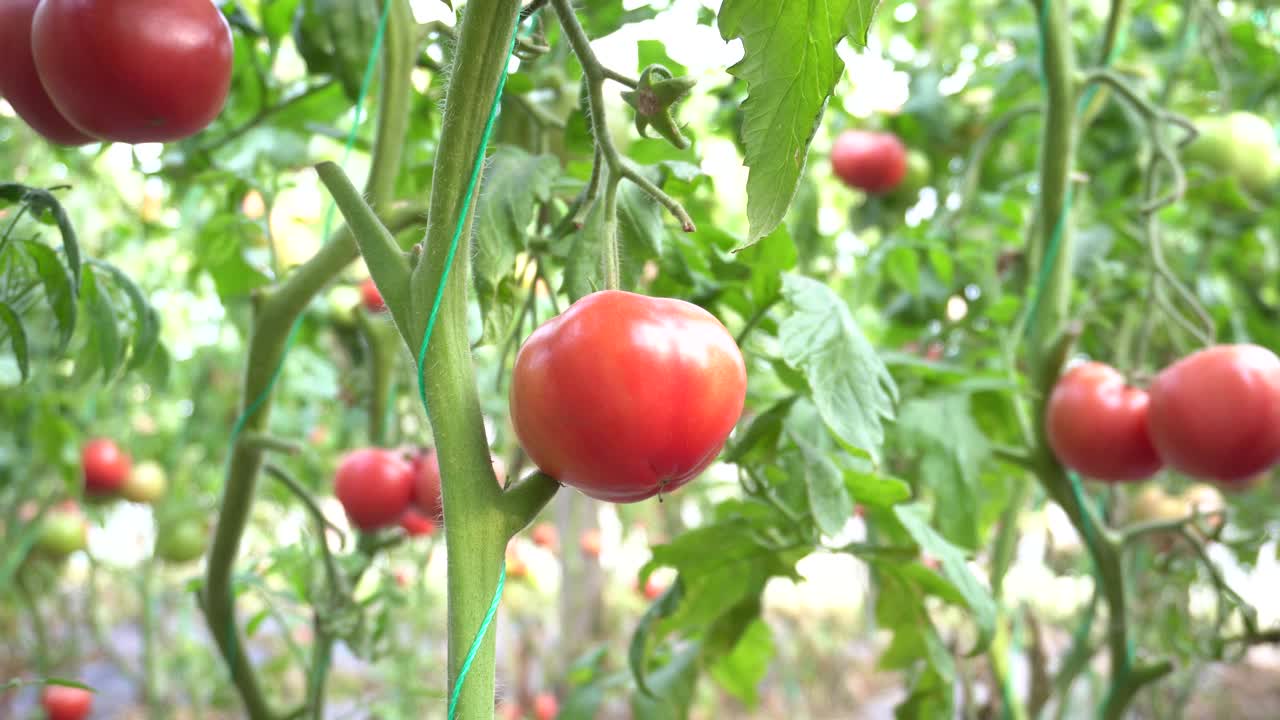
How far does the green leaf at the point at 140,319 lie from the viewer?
0.76m

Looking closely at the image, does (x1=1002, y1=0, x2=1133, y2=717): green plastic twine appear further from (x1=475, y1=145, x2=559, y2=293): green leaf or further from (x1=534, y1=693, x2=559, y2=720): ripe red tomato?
(x1=534, y1=693, x2=559, y2=720): ripe red tomato

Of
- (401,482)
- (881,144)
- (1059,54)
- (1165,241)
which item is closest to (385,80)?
(401,482)

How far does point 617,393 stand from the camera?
17.6 inches

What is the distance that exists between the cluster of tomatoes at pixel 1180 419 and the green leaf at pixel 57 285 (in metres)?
0.89

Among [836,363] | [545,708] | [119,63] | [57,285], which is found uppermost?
[119,63]

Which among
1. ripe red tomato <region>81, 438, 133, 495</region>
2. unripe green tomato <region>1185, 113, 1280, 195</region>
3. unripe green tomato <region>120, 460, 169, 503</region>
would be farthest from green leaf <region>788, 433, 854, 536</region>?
unripe green tomato <region>120, 460, 169, 503</region>

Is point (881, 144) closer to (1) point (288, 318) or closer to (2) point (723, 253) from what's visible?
(2) point (723, 253)

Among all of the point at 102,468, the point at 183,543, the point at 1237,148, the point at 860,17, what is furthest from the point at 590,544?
the point at 860,17

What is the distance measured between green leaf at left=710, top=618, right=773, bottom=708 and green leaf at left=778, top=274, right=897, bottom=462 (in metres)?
0.54

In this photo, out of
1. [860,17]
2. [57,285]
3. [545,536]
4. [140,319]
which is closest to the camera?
[860,17]

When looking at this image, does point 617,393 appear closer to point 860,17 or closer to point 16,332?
point 860,17

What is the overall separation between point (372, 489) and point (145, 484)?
1.80 metres

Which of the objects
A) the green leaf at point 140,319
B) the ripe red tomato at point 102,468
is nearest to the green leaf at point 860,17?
the green leaf at point 140,319

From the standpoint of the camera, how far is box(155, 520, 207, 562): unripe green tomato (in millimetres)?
2449
